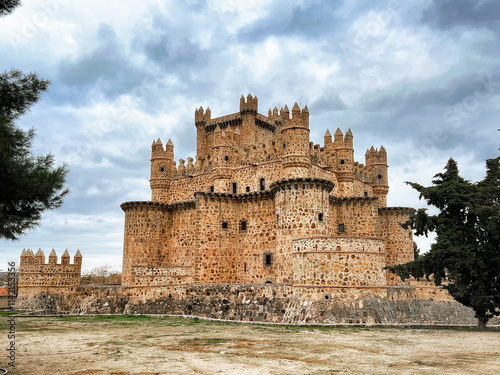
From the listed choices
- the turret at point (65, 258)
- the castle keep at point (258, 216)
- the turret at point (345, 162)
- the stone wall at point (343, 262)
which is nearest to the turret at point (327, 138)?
the castle keep at point (258, 216)

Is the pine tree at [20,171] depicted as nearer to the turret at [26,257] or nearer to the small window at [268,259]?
the small window at [268,259]

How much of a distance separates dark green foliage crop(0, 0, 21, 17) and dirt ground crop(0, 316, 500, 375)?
907cm

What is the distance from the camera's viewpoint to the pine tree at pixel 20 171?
11141mm

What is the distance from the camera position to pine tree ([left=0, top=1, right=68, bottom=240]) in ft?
36.6

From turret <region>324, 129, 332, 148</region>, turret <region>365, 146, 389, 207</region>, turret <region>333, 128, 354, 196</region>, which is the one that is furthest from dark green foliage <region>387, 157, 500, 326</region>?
turret <region>365, 146, 389, 207</region>

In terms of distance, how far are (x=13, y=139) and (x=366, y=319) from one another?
671 inches

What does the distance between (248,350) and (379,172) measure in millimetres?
28883

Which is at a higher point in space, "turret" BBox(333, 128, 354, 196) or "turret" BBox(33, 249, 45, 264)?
"turret" BBox(333, 128, 354, 196)

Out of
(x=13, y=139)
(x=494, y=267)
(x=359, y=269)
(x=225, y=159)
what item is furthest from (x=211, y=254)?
(x=13, y=139)

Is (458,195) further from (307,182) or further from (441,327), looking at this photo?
(307,182)

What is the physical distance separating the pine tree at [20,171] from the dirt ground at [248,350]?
12.7ft

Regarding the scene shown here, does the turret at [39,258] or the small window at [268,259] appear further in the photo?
the turret at [39,258]

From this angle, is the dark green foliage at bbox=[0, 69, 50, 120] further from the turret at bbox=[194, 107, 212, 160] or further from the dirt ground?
the turret at bbox=[194, 107, 212, 160]

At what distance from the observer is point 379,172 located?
4044 cm
